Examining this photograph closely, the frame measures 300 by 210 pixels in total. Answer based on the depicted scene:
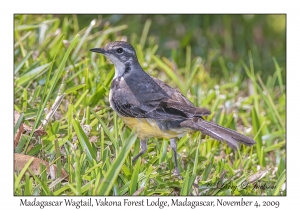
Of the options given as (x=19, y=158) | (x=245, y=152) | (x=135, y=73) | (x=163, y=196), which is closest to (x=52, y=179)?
(x=19, y=158)

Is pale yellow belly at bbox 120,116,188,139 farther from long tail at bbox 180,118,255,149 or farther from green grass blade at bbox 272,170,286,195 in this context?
green grass blade at bbox 272,170,286,195

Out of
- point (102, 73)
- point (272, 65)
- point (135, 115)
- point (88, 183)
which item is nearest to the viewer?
point (88, 183)

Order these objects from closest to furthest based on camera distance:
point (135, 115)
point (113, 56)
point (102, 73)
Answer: point (135, 115)
point (113, 56)
point (102, 73)

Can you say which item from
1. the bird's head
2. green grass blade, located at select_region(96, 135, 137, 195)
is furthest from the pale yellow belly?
green grass blade, located at select_region(96, 135, 137, 195)

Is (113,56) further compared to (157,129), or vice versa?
(113,56)

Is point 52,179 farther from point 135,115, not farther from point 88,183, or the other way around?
point 135,115

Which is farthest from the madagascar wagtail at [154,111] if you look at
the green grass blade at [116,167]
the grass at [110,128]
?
the green grass blade at [116,167]

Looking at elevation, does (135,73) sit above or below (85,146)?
above
